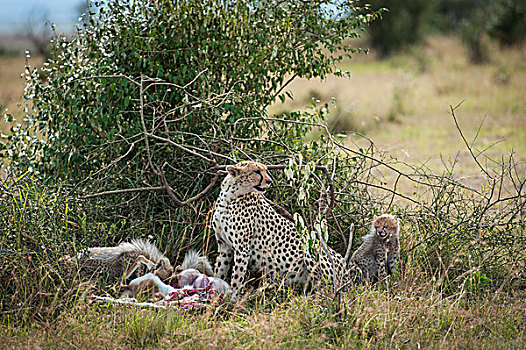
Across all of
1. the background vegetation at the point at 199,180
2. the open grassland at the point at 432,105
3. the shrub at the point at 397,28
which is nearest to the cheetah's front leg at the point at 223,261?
the background vegetation at the point at 199,180

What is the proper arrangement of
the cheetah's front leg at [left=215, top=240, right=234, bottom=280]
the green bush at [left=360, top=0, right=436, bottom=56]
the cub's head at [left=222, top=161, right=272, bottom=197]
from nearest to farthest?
the cub's head at [left=222, top=161, right=272, bottom=197] < the cheetah's front leg at [left=215, top=240, right=234, bottom=280] < the green bush at [left=360, top=0, right=436, bottom=56]

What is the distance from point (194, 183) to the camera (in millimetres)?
5008

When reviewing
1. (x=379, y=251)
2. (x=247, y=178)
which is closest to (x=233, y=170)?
(x=247, y=178)

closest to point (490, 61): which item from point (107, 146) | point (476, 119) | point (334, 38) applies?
point (476, 119)

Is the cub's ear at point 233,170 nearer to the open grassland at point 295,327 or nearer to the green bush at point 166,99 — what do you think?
the green bush at point 166,99

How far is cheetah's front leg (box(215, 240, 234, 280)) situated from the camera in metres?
4.38

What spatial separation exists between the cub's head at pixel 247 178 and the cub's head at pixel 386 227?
961 millimetres

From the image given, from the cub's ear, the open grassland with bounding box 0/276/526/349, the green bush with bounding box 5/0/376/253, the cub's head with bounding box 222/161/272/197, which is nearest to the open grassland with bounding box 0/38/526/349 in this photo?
the open grassland with bounding box 0/276/526/349

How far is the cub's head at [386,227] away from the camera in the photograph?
14.6 feet

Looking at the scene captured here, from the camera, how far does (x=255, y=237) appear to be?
14.1 feet

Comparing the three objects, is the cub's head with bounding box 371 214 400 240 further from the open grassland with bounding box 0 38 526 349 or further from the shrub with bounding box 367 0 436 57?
the shrub with bounding box 367 0 436 57

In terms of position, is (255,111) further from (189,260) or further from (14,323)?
(14,323)

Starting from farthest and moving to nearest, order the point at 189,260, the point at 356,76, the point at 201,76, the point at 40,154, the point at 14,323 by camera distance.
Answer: the point at 356,76, the point at 40,154, the point at 201,76, the point at 189,260, the point at 14,323

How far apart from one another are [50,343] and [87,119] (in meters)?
2.17
